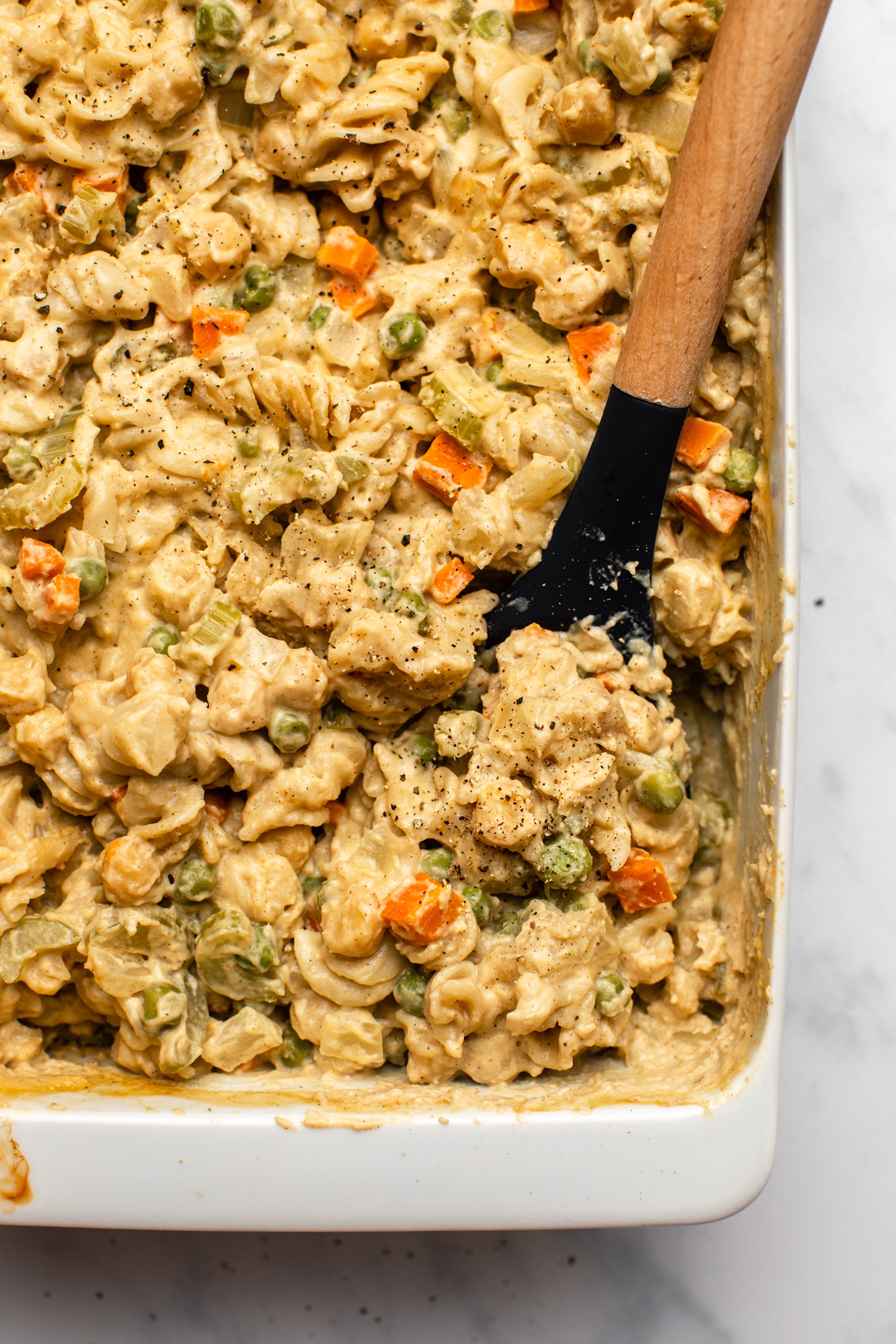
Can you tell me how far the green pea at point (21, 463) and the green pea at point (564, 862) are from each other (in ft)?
4.30

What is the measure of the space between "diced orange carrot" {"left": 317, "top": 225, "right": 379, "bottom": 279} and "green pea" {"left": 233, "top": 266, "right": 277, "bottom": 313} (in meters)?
0.13

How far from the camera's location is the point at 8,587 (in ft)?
7.18

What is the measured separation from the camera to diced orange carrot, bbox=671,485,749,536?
7.30 feet

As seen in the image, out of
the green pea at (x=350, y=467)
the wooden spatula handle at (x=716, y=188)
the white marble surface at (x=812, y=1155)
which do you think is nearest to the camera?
the wooden spatula handle at (x=716, y=188)

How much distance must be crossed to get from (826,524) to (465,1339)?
7.44 feet

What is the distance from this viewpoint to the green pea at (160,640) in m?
2.20

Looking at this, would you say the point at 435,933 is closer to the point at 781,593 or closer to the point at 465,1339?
the point at 781,593

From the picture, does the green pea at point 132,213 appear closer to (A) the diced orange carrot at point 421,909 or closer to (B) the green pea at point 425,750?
(B) the green pea at point 425,750

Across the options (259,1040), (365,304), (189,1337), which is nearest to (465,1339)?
(189,1337)

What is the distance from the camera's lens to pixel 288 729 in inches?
85.8

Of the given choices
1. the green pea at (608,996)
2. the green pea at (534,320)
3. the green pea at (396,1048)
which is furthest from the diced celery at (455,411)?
the green pea at (396,1048)

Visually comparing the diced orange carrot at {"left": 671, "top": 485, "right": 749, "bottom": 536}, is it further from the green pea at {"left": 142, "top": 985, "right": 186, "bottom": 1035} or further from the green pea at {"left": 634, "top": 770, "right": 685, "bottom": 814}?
the green pea at {"left": 142, "top": 985, "right": 186, "bottom": 1035}

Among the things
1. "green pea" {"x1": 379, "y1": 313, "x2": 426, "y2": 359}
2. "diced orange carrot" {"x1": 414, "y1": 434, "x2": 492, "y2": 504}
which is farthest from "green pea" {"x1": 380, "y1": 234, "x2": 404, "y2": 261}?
"diced orange carrot" {"x1": 414, "y1": 434, "x2": 492, "y2": 504}

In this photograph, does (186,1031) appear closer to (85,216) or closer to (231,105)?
(85,216)
